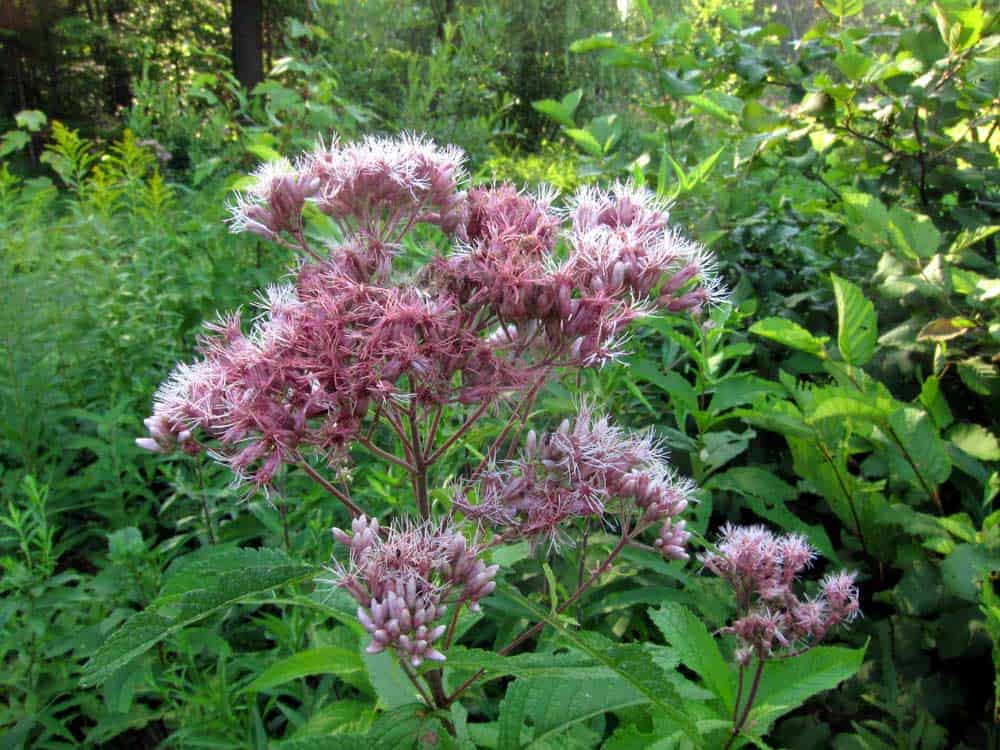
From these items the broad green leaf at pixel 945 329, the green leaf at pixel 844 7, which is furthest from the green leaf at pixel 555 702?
the green leaf at pixel 844 7

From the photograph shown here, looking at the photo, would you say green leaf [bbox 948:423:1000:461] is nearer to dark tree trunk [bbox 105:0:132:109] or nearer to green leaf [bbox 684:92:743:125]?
green leaf [bbox 684:92:743:125]

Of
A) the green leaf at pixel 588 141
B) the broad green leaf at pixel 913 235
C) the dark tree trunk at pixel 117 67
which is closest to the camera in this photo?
→ the broad green leaf at pixel 913 235

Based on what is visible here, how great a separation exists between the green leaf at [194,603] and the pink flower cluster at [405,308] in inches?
5.3

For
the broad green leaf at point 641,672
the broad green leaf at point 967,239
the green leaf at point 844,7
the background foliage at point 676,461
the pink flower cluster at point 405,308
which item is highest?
the green leaf at point 844,7

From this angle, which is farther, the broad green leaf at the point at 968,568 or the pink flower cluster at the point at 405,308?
the broad green leaf at the point at 968,568

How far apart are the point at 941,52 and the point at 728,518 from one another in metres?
1.55

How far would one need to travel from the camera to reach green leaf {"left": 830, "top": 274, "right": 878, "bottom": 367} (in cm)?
181

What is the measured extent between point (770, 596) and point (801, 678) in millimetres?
167

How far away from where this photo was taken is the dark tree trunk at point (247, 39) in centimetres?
1067

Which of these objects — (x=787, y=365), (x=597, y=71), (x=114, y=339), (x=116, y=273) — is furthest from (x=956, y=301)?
(x=597, y=71)

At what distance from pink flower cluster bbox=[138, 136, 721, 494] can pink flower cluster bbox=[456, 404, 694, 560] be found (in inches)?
1.0

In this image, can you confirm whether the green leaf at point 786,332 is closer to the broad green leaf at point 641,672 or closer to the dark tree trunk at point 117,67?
the broad green leaf at point 641,672

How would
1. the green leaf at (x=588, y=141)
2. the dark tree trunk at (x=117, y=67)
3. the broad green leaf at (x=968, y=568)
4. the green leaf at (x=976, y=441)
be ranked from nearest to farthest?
the broad green leaf at (x=968, y=568) → the green leaf at (x=976, y=441) → the green leaf at (x=588, y=141) → the dark tree trunk at (x=117, y=67)

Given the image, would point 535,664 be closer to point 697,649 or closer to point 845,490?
point 697,649
